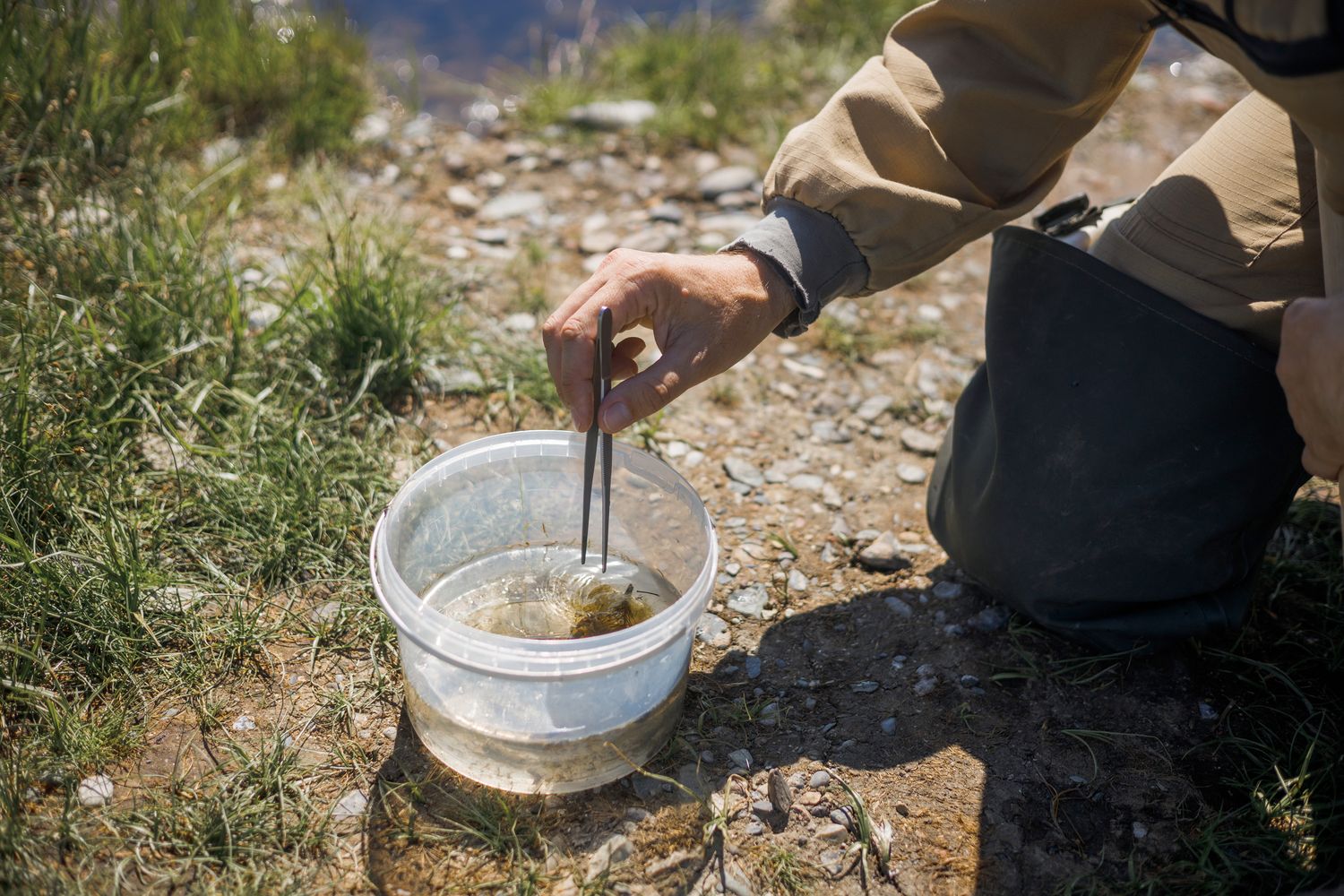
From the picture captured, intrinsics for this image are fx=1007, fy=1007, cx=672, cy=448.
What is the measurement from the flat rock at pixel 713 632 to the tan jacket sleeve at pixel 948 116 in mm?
821

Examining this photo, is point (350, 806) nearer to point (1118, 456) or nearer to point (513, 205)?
point (1118, 456)

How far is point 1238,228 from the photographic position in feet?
6.98

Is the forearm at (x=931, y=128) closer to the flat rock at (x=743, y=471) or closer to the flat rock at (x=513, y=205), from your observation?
the flat rock at (x=743, y=471)

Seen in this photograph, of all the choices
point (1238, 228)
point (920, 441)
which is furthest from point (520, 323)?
point (1238, 228)

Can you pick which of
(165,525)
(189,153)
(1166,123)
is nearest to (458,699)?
(165,525)

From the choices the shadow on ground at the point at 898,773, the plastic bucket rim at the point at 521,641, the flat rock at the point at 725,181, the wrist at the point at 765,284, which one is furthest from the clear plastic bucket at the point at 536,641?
the flat rock at the point at 725,181

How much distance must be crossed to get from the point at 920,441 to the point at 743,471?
599 mm

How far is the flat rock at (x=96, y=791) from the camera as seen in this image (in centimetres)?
190

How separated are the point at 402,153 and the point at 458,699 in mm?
2918

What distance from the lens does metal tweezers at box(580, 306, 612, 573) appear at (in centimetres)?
183

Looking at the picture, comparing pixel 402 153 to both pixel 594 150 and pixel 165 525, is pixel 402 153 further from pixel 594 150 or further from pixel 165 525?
pixel 165 525

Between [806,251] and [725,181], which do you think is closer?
[806,251]

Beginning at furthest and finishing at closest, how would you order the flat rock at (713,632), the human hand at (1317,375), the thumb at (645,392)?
the flat rock at (713,632), the thumb at (645,392), the human hand at (1317,375)

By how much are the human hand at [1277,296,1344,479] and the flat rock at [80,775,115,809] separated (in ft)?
7.42
